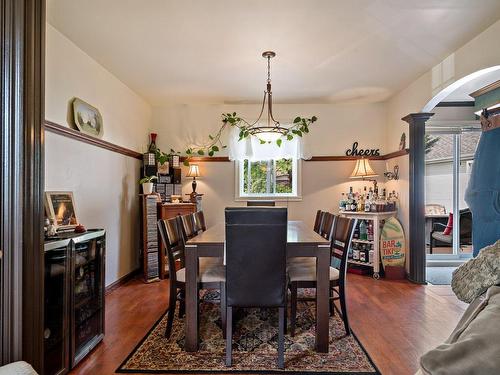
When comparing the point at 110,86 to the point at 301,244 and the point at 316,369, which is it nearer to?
the point at 301,244

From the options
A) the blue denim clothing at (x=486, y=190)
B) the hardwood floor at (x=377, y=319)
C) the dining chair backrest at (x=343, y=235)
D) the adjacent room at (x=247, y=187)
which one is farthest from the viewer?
the dining chair backrest at (x=343, y=235)

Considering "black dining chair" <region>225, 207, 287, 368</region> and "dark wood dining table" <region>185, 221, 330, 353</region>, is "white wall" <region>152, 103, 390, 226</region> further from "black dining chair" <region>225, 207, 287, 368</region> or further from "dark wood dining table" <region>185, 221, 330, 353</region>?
"black dining chair" <region>225, 207, 287, 368</region>

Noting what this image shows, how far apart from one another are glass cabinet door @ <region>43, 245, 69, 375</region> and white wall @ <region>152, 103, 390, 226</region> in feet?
10.4

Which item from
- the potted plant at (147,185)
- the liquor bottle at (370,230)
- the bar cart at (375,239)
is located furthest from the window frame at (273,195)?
the potted plant at (147,185)

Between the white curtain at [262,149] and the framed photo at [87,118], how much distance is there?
2.07 meters

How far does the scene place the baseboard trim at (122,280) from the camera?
146 inches

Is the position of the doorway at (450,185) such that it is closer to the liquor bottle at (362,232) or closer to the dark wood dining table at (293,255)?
the liquor bottle at (362,232)

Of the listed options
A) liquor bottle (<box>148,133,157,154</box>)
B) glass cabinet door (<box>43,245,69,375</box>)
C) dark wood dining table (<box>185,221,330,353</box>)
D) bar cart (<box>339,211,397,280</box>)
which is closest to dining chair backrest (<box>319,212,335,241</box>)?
dark wood dining table (<box>185,221,330,353</box>)

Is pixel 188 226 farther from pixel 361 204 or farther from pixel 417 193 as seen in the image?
pixel 417 193

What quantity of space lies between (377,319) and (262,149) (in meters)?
3.00

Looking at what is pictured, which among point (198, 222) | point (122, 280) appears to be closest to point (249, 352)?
point (198, 222)

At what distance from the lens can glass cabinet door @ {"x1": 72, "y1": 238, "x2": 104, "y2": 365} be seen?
213cm

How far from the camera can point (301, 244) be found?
7.66 feet

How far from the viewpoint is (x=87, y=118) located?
3248mm
